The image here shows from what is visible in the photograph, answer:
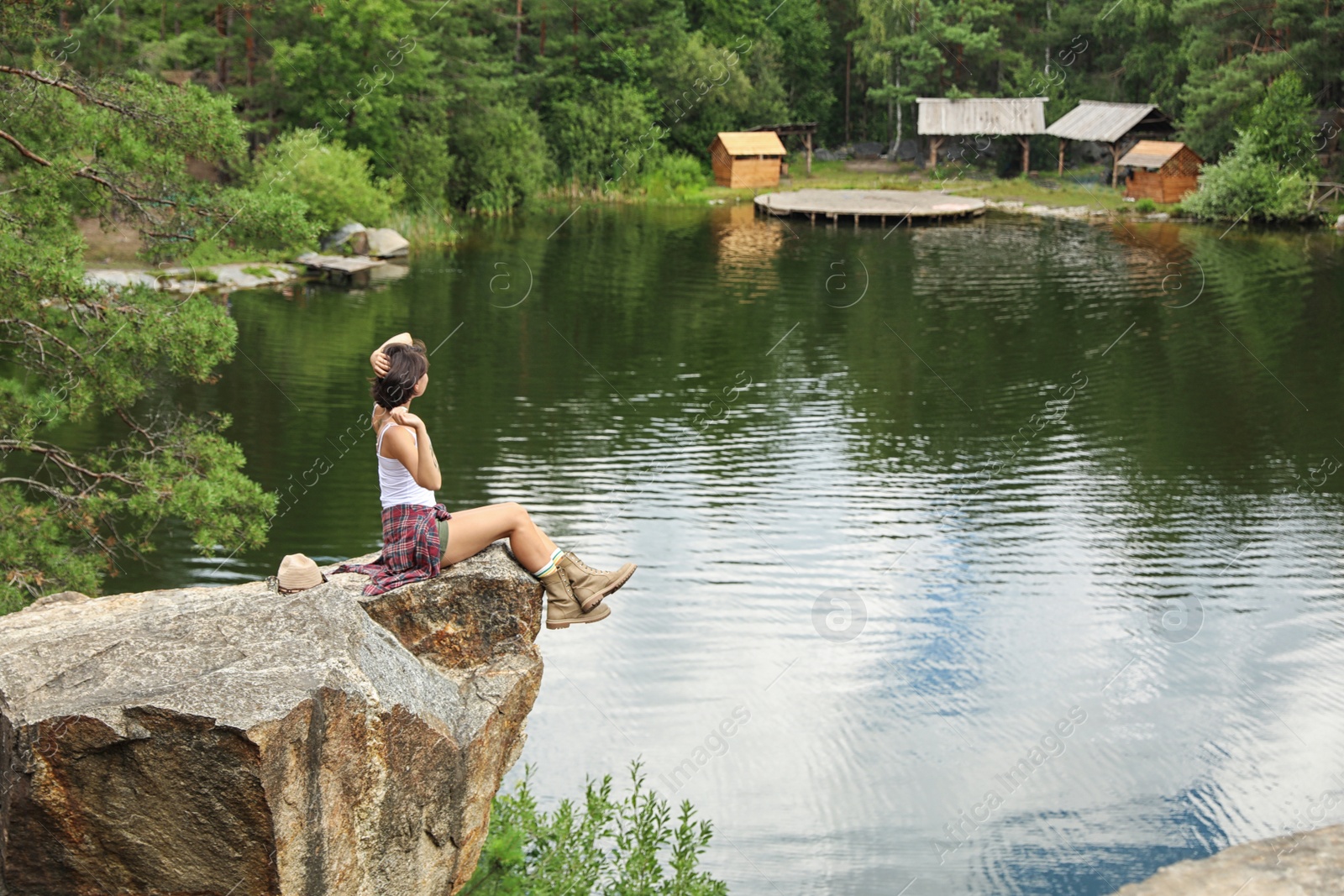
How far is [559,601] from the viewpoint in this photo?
811 centimetres

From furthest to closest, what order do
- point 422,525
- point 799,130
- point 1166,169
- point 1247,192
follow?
point 799,130 < point 1166,169 < point 1247,192 < point 422,525

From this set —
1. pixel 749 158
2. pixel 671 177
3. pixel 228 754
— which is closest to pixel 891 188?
pixel 749 158

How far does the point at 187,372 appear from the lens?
13.7 metres

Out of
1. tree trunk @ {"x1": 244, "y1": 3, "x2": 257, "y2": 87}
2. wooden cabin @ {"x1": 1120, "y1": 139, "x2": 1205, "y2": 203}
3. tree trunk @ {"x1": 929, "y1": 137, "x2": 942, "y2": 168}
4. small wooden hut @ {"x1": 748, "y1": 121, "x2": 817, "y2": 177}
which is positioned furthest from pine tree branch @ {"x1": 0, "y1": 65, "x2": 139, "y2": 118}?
tree trunk @ {"x1": 929, "y1": 137, "x2": 942, "y2": 168}

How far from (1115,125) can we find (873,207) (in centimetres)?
1240

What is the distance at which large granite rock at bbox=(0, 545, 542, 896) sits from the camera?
20.7 ft

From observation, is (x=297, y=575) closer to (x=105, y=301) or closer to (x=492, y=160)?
(x=105, y=301)

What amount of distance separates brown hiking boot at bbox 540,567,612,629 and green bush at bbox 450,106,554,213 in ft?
147

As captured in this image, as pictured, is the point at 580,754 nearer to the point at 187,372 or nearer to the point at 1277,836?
the point at 187,372

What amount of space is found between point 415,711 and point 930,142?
6334 cm

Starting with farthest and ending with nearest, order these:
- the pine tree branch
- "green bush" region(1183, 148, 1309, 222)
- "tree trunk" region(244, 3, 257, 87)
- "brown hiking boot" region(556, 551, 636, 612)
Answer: "green bush" region(1183, 148, 1309, 222) < "tree trunk" region(244, 3, 257, 87) < the pine tree branch < "brown hiking boot" region(556, 551, 636, 612)

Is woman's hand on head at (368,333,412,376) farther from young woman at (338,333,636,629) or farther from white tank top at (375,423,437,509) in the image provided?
white tank top at (375,423,437,509)

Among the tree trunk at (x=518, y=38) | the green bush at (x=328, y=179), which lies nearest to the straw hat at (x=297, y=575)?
the green bush at (x=328, y=179)

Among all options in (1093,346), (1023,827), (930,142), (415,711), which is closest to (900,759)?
(1023,827)
